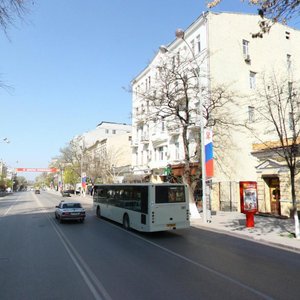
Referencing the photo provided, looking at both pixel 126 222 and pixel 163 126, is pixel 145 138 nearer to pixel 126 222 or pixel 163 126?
pixel 163 126

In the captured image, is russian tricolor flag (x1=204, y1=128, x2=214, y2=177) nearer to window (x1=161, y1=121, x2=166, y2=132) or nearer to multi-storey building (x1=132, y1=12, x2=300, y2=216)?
multi-storey building (x1=132, y1=12, x2=300, y2=216)

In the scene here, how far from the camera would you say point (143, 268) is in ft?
30.5

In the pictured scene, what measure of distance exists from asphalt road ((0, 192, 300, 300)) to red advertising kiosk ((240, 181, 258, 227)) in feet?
10.1

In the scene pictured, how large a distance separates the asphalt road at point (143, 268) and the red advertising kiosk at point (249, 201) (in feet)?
10.1

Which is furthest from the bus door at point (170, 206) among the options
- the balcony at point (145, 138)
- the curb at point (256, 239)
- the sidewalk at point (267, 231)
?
the balcony at point (145, 138)

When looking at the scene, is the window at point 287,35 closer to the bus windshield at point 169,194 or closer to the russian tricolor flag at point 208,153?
the russian tricolor flag at point 208,153

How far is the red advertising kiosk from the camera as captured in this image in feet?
58.5

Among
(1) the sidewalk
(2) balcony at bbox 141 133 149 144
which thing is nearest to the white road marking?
(1) the sidewalk

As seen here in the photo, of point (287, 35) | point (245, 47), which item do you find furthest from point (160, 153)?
point (287, 35)

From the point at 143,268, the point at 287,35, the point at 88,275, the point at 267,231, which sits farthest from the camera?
the point at 287,35

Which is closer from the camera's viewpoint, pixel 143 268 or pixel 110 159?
pixel 143 268

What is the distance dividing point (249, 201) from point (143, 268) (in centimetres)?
1047

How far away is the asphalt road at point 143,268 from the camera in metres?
7.14

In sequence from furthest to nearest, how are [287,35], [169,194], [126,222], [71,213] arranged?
[287,35] < [71,213] < [126,222] < [169,194]
